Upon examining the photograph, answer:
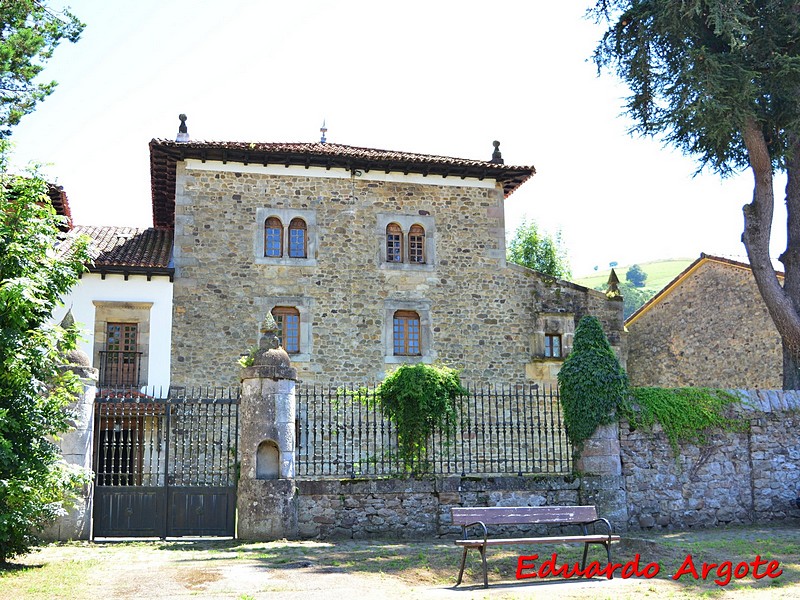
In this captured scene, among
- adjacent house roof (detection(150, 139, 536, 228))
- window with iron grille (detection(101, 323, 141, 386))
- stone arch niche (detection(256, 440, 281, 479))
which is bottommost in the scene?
stone arch niche (detection(256, 440, 281, 479))

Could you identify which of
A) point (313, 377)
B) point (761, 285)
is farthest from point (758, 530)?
point (313, 377)

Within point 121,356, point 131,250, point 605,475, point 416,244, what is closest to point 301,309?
point 416,244

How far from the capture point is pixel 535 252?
3716cm

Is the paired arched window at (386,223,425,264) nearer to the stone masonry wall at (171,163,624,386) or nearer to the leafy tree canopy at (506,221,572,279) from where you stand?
the stone masonry wall at (171,163,624,386)

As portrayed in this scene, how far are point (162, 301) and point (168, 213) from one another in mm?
4327

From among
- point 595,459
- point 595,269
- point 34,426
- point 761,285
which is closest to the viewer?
point 34,426

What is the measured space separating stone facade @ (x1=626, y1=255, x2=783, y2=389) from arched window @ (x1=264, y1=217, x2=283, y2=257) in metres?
12.1

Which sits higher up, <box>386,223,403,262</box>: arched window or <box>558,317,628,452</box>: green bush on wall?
<box>386,223,403,262</box>: arched window

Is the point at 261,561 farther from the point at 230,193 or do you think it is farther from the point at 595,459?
the point at 230,193

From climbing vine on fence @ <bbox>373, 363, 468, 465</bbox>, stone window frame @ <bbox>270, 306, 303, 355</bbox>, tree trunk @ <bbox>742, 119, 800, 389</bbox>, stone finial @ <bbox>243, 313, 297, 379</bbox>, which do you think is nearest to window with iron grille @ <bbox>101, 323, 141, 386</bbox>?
stone window frame @ <bbox>270, 306, 303, 355</bbox>

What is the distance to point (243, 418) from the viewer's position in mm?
12773

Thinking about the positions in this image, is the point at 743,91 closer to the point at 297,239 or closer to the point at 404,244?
the point at 404,244

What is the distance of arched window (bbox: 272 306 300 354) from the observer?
67.5 ft

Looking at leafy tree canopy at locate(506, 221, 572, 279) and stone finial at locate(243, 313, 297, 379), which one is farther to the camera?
leafy tree canopy at locate(506, 221, 572, 279)
